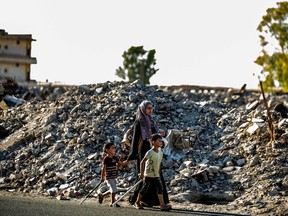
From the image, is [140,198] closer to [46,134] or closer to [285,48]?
[46,134]

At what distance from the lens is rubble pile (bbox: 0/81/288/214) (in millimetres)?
13438

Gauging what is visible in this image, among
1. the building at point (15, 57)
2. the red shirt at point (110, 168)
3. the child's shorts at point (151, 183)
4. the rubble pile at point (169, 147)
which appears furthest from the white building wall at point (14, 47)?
the child's shorts at point (151, 183)

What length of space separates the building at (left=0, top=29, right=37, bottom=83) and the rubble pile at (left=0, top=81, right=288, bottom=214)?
27920 millimetres

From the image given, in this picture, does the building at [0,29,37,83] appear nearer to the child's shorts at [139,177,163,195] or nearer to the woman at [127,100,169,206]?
the woman at [127,100,169,206]

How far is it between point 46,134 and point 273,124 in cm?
633

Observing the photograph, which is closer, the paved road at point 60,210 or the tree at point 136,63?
the paved road at point 60,210

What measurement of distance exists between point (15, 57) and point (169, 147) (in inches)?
1359

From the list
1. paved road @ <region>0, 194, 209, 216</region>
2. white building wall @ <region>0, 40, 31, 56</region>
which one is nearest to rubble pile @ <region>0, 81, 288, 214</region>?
paved road @ <region>0, 194, 209, 216</region>

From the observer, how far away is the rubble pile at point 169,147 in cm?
1344

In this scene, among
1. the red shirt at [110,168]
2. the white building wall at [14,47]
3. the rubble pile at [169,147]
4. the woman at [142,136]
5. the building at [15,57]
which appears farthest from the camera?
the white building wall at [14,47]

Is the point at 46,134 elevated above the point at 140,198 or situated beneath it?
elevated above

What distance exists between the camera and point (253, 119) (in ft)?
54.9

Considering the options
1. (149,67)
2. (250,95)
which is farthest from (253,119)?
(149,67)

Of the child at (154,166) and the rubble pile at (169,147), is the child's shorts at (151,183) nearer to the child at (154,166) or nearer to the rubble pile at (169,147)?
the child at (154,166)
